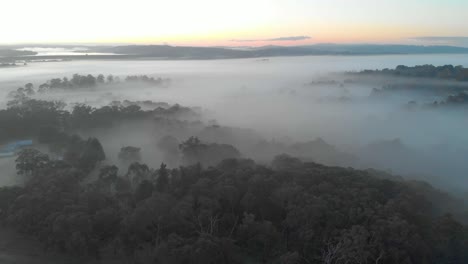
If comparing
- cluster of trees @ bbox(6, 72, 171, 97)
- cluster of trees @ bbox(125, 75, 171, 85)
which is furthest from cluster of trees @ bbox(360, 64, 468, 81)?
cluster of trees @ bbox(6, 72, 171, 97)

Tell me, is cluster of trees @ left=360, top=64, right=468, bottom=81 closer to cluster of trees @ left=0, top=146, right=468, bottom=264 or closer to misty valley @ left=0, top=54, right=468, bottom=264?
misty valley @ left=0, top=54, right=468, bottom=264

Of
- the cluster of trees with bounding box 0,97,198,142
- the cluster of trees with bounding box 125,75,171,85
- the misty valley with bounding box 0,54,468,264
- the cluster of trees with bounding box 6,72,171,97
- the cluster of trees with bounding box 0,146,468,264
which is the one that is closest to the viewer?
the cluster of trees with bounding box 0,146,468,264

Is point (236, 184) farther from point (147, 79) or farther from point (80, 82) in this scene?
point (147, 79)

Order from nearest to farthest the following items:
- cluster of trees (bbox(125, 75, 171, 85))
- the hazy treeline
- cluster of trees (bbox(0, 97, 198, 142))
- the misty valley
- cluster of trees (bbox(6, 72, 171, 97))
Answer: the misty valley
cluster of trees (bbox(0, 97, 198, 142))
cluster of trees (bbox(6, 72, 171, 97))
the hazy treeline
cluster of trees (bbox(125, 75, 171, 85))

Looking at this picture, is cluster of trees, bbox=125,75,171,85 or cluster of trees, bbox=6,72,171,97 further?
cluster of trees, bbox=125,75,171,85

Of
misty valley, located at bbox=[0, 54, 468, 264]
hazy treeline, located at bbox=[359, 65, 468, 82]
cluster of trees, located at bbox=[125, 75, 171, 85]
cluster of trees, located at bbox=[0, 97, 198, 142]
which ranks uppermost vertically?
hazy treeline, located at bbox=[359, 65, 468, 82]

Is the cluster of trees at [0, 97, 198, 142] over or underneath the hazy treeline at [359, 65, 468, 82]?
underneath

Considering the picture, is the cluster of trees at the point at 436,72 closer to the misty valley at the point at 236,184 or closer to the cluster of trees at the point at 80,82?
the misty valley at the point at 236,184

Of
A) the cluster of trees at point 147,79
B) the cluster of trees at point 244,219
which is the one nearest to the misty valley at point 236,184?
the cluster of trees at point 244,219

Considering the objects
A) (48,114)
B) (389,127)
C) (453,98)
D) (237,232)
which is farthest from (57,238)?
(453,98)
